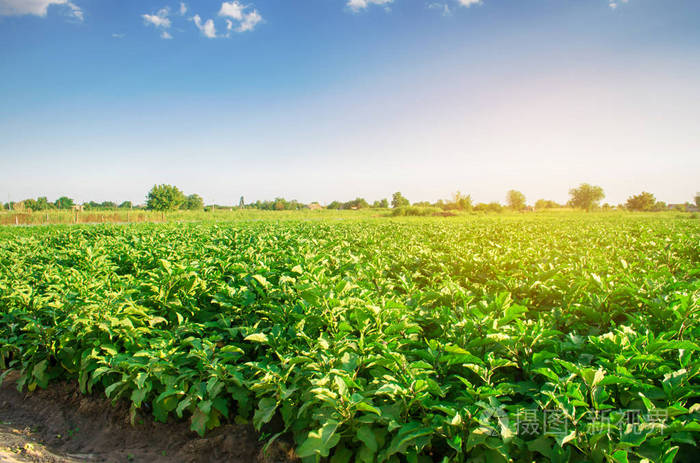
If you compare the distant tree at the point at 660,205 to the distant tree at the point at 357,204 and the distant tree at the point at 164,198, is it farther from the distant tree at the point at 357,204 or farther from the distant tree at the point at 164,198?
the distant tree at the point at 164,198

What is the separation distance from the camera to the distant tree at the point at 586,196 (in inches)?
3497

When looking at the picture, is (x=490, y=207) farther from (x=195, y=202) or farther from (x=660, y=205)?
(x=195, y=202)

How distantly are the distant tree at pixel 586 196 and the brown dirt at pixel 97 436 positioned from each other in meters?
106

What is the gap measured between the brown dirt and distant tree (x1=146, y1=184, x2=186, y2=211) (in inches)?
3077

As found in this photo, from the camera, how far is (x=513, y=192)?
9750 centimetres

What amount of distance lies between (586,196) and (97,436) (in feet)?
357

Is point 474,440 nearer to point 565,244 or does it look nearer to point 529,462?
point 529,462

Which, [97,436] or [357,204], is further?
[357,204]

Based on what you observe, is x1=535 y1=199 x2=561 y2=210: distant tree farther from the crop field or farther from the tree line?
the crop field

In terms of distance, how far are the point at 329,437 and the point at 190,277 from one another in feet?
9.11

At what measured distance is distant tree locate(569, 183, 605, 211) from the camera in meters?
88.8

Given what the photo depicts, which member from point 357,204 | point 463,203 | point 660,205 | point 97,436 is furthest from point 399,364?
point 660,205

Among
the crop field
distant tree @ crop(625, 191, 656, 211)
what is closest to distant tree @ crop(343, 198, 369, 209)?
distant tree @ crop(625, 191, 656, 211)

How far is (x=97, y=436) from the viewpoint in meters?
2.87
